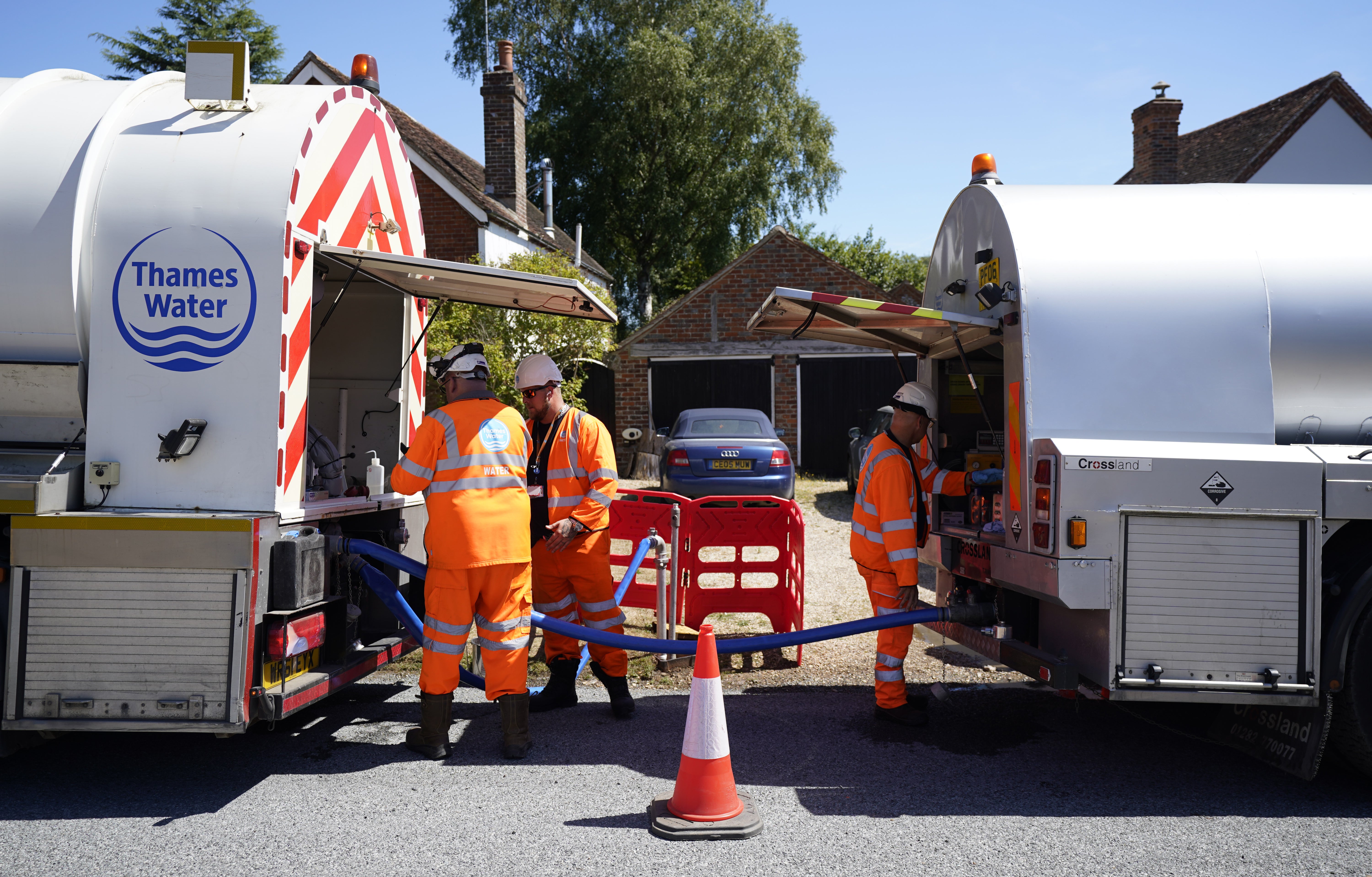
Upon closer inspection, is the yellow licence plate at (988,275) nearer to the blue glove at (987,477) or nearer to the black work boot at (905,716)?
the blue glove at (987,477)

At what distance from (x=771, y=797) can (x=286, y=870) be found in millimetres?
2020

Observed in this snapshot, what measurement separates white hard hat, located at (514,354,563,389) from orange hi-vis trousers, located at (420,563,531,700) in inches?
45.9

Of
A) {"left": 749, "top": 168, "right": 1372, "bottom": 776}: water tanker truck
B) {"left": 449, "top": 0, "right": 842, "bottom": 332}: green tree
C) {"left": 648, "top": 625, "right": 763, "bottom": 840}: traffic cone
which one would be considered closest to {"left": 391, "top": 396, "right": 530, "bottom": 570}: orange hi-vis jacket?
{"left": 648, "top": 625, "right": 763, "bottom": 840}: traffic cone

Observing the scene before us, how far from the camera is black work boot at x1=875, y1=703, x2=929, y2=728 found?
5129 mm

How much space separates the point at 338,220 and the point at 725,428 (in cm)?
862

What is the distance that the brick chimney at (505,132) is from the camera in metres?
19.6

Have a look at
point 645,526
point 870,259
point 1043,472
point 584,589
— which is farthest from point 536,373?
point 870,259

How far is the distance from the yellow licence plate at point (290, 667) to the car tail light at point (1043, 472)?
346cm

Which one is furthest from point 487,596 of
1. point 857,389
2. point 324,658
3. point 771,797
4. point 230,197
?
point 857,389

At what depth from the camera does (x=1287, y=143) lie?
21297 mm

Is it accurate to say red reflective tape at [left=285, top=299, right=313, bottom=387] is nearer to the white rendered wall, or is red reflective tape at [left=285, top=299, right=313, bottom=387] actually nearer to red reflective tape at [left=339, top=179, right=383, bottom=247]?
red reflective tape at [left=339, top=179, right=383, bottom=247]

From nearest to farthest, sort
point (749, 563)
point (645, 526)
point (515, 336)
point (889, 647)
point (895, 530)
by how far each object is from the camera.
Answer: point (895, 530) < point (889, 647) < point (749, 563) < point (645, 526) < point (515, 336)

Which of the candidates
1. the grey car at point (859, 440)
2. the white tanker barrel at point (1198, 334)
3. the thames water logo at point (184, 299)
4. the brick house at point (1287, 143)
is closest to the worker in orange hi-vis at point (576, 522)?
the thames water logo at point (184, 299)

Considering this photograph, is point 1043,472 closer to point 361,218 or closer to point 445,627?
point 445,627
